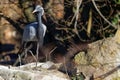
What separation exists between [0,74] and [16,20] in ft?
19.7

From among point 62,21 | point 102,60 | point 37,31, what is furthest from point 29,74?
point 62,21

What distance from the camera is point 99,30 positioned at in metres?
13.9

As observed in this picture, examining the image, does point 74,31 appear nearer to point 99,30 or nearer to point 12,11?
point 99,30

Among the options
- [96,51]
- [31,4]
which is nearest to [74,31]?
[31,4]

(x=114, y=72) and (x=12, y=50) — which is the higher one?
(x=114, y=72)

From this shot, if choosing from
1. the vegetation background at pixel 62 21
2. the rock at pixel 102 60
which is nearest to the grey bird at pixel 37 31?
the vegetation background at pixel 62 21

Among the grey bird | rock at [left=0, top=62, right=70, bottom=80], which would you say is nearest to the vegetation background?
the grey bird

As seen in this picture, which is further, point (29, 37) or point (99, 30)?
point (99, 30)

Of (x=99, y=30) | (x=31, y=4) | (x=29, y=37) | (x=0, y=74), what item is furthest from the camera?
(x=31, y=4)

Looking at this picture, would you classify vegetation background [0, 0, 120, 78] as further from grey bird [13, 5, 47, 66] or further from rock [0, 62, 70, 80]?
Answer: rock [0, 62, 70, 80]

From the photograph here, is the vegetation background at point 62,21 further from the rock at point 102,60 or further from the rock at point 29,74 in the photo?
the rock at point 29,74

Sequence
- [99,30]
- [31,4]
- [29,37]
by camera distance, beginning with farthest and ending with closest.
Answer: [31,4] → [99,30] → [29,37]

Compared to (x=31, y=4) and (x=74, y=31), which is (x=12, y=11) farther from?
(x=74, y=31)

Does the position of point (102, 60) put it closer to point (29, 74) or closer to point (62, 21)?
point (29, 74)
